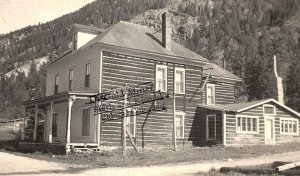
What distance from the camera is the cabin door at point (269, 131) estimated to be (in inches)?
1303

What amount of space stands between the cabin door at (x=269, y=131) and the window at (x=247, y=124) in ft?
3.75

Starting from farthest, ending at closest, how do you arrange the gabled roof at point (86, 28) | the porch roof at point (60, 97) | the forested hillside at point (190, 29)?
the forested hillside at point (190, 29) → the gabled roof at point (86, 28) → the porch roof at point (60, 97)

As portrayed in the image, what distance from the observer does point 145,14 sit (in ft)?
573

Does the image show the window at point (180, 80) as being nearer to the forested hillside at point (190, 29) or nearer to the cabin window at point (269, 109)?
the cabin window at point (269, 109)

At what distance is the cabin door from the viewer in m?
33.1

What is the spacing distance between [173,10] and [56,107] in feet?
499

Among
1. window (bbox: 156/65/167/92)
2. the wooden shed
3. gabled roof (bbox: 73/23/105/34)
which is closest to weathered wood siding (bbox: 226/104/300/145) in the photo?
the wooden shed

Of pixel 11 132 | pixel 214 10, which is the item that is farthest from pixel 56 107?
pixel 214 10

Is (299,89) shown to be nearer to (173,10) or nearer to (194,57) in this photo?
(194,57)

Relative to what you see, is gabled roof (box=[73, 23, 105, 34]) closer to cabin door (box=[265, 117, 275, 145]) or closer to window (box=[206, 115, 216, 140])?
window (box=[206, 115, 216, 140])

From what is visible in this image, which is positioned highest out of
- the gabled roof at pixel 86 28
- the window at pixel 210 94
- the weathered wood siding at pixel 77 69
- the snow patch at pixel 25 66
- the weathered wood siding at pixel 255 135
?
the snow patch at pixel 25 66

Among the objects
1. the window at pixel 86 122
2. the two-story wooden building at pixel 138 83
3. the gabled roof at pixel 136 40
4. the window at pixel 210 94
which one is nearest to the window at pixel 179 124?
the two-story wooden building at pixel 138 83

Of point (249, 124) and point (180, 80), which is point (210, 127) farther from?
point (180, 80)

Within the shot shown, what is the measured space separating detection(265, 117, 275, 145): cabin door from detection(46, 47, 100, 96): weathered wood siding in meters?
13.9
